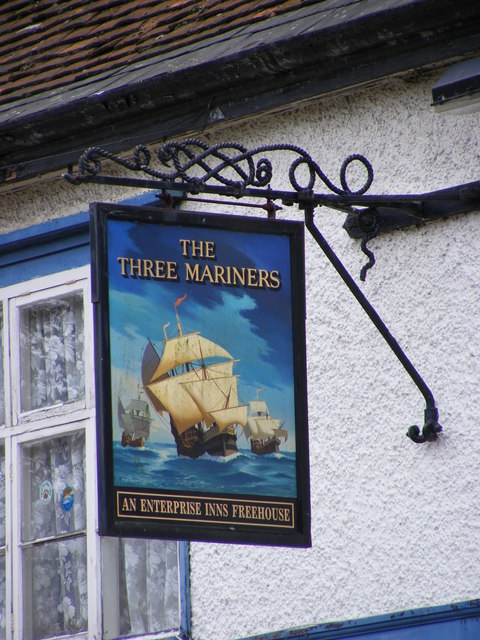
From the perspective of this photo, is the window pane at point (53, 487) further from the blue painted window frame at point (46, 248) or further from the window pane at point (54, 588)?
the blue painted window frame at point (46, 248)

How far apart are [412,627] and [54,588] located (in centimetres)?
179

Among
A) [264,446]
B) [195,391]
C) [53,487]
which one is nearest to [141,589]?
[53,487]

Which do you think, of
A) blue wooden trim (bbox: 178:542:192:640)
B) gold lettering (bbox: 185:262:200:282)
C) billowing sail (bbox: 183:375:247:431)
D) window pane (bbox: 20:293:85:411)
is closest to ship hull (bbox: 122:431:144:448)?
billowing sail (bbox: 183:375:247:431)

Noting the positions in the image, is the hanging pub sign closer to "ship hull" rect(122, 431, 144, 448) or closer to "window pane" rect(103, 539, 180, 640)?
"ship hull" rect(122, 431, 144, 448)

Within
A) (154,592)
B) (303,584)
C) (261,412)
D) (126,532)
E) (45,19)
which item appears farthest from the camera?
(45,19)

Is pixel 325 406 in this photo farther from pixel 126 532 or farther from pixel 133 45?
pixel 133 45

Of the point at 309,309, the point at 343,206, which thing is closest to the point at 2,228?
the point at 309,309

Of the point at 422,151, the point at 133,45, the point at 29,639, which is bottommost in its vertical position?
the point at 29,639

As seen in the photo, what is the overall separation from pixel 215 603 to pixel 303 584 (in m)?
0.40

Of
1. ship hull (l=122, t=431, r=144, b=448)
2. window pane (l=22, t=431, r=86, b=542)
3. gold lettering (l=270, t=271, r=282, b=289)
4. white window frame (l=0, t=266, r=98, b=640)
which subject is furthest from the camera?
window pane (l=22, t=431, r=86, b=542)

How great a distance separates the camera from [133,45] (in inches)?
272

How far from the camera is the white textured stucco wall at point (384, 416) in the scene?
18.1 ft

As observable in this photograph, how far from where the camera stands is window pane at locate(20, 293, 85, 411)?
6812 millimetres

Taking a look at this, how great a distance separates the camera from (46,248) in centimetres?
696
